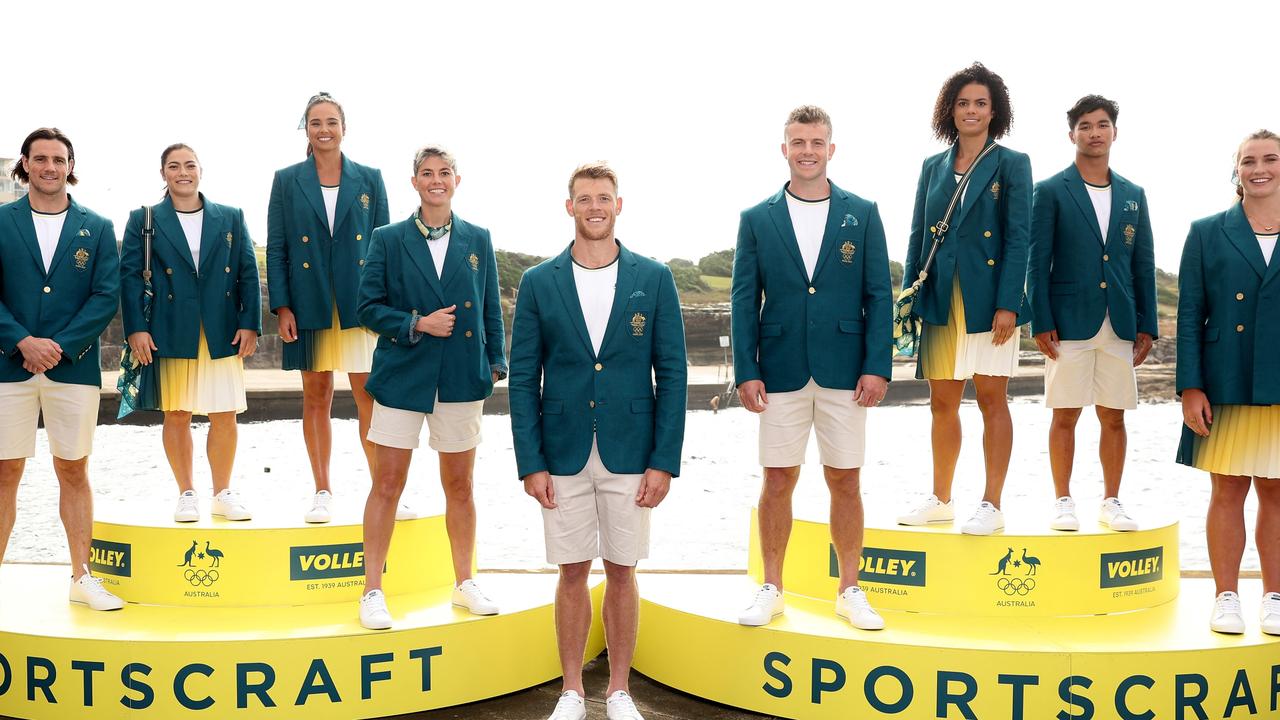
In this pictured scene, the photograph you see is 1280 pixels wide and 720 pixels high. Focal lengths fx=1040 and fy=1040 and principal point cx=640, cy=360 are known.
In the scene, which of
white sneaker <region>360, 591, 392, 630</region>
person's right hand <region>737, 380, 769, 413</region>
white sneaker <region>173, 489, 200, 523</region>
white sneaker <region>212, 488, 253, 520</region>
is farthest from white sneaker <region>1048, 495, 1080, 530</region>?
white sneaker <region>173, 489, 200, 523</region>

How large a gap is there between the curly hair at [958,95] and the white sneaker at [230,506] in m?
3.36

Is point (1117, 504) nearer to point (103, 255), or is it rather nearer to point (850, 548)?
point (850, 548)

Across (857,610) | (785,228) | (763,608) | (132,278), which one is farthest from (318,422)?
(857,610)

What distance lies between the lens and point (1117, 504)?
438 cm

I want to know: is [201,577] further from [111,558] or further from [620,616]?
[620,616]

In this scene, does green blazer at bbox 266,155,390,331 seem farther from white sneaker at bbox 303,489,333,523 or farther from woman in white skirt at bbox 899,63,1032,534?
woman in white skirt at bbox 899,63,1032,534

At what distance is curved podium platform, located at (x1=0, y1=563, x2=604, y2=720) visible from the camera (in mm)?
3629

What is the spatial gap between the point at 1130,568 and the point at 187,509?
155 inches

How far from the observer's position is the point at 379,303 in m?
3.76

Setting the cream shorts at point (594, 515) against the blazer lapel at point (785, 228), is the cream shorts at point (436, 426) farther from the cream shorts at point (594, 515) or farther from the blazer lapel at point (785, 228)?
the blazer lapel at point (785, 228)

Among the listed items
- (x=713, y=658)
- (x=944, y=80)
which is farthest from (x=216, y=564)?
(x=944, y=80)

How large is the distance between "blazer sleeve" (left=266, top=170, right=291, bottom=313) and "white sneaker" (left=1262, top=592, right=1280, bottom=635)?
13.1 ft

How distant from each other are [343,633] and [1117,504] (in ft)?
10.4

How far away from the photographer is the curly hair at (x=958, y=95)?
164 inches
